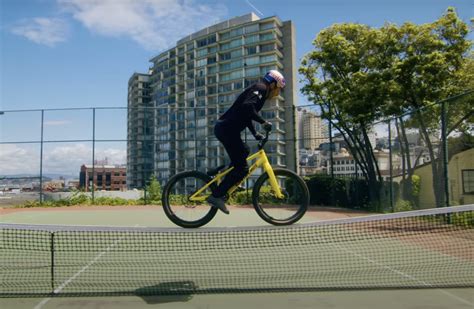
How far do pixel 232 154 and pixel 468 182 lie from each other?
8.99 metres

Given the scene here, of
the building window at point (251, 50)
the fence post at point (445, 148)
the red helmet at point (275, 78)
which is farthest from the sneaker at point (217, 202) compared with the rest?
the building window at point (251, 50)

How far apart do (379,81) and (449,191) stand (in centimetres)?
670

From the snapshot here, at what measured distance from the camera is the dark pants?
5.18m

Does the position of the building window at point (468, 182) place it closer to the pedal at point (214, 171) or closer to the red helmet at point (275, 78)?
the red helmet at point (275, 78)

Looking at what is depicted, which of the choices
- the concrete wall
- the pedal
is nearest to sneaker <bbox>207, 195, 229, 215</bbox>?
the pedal

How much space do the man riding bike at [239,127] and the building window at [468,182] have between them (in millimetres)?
8549

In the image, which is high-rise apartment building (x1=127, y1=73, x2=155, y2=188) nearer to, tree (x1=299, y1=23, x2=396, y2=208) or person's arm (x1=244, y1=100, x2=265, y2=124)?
tree (x1=299, y1=23, x2=396, y2=208)

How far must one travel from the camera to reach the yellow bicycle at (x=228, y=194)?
17.5ft

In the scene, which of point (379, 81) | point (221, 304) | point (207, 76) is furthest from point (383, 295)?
point (207, 76)

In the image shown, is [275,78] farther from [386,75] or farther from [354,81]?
[354,81]

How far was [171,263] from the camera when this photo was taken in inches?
307

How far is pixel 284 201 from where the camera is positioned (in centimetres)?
531

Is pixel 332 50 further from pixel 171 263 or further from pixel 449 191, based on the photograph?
pixel 171 263

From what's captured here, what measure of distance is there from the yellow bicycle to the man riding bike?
0.38 feet
